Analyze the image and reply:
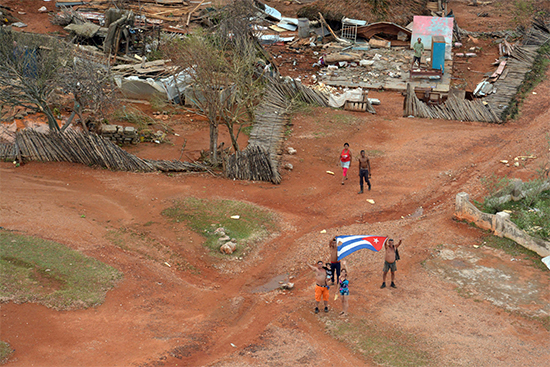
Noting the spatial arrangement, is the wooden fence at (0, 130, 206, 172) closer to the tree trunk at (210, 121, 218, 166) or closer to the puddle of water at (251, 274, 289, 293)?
the tree trunk at (210, 121, 218, 166)

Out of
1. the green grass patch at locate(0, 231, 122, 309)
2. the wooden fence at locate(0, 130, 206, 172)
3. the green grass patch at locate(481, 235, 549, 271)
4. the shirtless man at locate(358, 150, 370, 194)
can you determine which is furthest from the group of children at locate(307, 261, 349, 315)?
the wooden fence at locate(0, 130, 206, 172)

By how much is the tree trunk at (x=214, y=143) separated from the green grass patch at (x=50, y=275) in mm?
6511

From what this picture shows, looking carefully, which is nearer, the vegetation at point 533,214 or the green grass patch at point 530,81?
the vegetation at point 533,214

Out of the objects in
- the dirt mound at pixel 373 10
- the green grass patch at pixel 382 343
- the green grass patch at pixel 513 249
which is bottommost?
the green grass patch at pixel 382 343

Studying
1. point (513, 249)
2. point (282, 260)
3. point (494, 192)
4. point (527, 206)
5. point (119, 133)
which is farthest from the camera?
point (119, 133)

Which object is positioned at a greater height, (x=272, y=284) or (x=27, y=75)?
(x=27, y=75)

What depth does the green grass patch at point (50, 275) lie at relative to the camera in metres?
11.7

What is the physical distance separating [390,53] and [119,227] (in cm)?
1932

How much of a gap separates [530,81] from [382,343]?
19.7m

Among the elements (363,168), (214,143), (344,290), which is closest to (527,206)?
(363,168)

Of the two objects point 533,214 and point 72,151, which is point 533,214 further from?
point 72,151

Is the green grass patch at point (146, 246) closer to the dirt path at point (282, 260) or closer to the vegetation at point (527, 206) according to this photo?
the dirt path at point (282, 260)

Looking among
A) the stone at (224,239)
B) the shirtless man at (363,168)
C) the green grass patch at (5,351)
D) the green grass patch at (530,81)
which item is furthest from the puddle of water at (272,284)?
the green grass patch at (530,81)

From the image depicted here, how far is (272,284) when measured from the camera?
13648 mm
